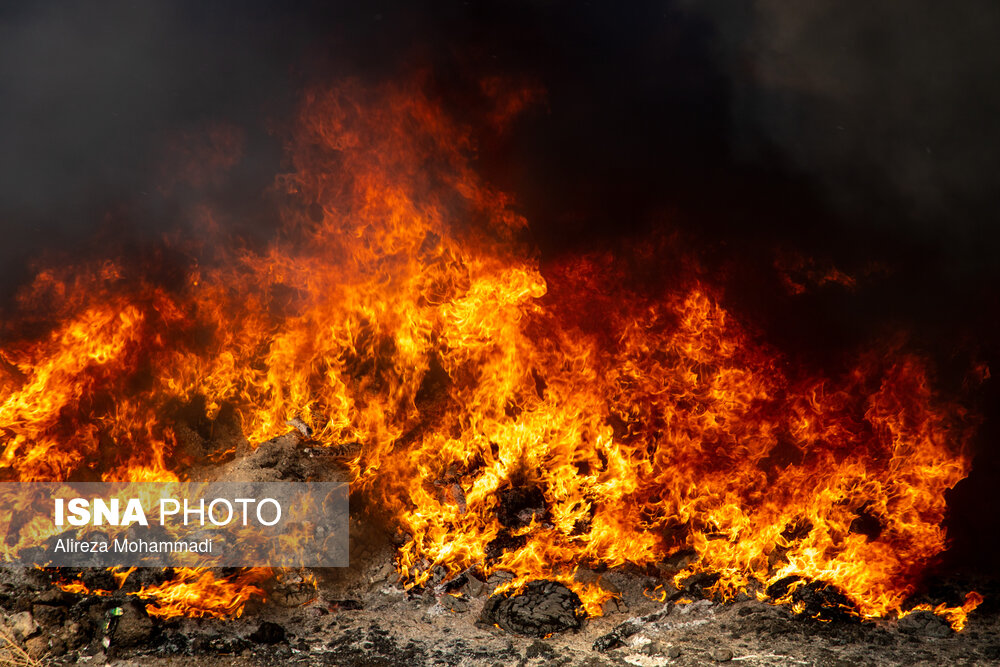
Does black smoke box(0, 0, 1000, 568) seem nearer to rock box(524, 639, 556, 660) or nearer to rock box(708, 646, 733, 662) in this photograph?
rock box(708, 646, 733, 662)

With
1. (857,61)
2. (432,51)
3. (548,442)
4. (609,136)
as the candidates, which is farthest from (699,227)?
(432,51)

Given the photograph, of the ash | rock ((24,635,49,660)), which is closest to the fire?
the ash

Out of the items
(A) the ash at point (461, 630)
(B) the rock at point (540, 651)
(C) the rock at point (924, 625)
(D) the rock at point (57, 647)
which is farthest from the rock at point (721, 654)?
(D) the rock at point (57, 647)

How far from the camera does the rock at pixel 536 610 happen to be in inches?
267

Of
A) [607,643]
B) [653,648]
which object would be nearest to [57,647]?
[607,643]

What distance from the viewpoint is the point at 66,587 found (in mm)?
6984

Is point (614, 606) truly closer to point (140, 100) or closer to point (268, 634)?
point (268, 634)

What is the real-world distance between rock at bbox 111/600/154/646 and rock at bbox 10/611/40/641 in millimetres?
822

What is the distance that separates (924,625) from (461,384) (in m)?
5.86

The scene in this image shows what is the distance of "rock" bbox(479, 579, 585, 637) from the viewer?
267 inches

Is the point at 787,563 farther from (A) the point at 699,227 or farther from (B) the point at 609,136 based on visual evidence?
(B) the point at 609,136

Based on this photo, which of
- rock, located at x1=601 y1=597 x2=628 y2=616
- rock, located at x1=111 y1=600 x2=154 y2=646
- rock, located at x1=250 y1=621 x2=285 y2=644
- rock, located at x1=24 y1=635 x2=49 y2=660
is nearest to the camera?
rock, located at x1=24 y1=635 x2=49 y2=660

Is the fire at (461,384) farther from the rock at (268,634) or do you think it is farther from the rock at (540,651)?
the rock at (268,634)

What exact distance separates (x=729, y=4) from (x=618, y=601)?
7.44 meters
